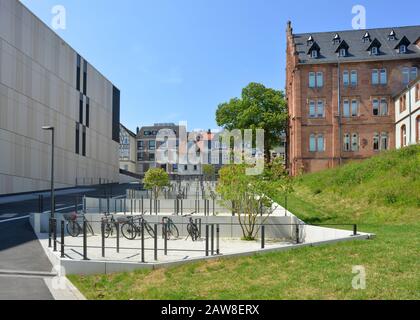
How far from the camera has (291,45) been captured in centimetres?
5000

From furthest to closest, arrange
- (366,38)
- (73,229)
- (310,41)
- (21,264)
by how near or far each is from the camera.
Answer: (310,41)
(366,38)
(73,229)
(21,264)

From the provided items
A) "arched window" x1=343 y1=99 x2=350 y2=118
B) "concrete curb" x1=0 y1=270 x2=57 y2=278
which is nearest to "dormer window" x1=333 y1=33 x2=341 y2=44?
"arched window" x1=343 y1=99 x2=350 y2=118

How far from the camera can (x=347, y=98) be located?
150 ft

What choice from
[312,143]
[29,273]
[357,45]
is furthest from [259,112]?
[29,273]

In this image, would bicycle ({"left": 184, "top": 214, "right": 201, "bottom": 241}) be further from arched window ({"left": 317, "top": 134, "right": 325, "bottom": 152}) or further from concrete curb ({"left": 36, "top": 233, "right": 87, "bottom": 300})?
arched window ({"left": 317, "top": 134, "right": 325, "bottom": 152})

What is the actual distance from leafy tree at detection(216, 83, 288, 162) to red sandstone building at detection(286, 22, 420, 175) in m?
6.46

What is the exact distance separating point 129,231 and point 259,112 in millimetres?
39094

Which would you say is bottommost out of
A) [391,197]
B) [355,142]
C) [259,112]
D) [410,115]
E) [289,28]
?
[391,197]

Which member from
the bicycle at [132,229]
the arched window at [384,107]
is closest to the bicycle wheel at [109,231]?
the bicycle at [132,229]

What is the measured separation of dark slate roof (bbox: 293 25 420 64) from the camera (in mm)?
45344

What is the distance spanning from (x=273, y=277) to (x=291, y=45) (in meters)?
45.4

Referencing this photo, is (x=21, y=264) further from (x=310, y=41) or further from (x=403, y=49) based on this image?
(x=403, y=49)
